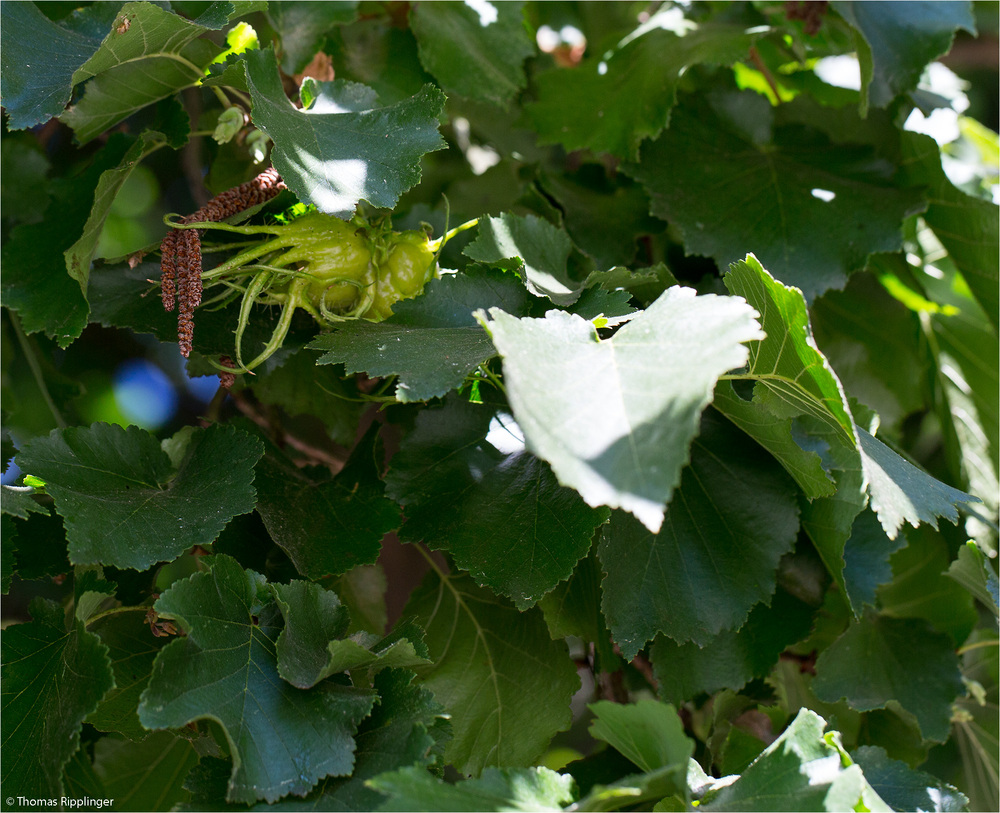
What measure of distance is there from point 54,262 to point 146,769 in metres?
0.38

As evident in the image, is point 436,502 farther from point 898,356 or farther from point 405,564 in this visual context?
point 898,356

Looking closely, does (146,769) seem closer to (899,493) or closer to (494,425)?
(494,425)

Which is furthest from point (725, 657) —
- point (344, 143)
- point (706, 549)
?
point (344, 143)

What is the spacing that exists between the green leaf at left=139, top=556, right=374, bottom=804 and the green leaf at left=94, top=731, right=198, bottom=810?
21 cm

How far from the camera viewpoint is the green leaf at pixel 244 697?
1.28ft

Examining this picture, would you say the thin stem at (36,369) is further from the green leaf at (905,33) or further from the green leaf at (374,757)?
the green leaf at (905,33)

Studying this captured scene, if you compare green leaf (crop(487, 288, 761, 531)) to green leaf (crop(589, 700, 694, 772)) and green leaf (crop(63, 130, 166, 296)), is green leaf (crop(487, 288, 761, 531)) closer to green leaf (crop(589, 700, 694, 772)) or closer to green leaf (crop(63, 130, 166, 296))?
green leaf (crop(589, 700, 694, 772))

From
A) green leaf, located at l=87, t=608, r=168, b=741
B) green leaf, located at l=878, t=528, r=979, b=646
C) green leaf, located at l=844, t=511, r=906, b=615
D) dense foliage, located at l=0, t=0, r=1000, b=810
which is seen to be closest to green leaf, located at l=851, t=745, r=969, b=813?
dense foliage, located at l=0, t=0, r=1000, b=810

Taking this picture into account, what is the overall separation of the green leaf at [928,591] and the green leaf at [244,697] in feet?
1.63

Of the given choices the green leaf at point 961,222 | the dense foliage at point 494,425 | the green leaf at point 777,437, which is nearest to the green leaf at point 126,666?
the dense foliage at point 494,425

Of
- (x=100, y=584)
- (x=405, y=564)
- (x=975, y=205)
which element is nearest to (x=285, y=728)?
(x=100, y=584)

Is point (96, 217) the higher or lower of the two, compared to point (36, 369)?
higher

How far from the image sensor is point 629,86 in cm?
71

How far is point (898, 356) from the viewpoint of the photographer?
834mm
